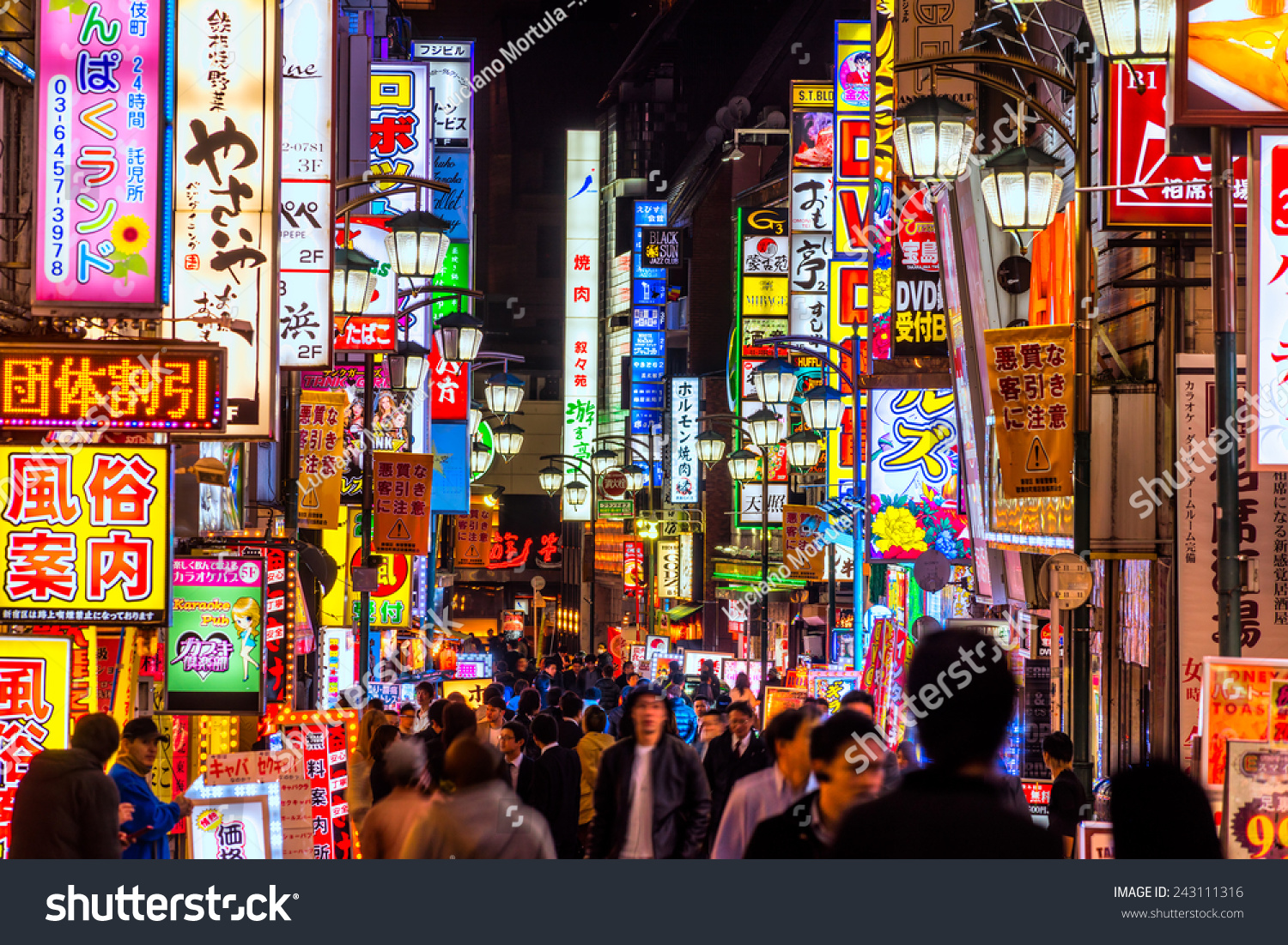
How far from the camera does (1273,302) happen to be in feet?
27.2

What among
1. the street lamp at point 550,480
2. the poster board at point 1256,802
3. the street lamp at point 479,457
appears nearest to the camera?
the poster board at point 1256,802

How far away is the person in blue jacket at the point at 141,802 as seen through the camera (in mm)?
10062

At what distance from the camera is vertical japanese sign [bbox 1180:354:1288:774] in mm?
11508

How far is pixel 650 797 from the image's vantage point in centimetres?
908

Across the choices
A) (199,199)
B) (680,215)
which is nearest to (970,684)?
(199,199)

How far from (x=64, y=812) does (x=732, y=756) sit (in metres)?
6.29

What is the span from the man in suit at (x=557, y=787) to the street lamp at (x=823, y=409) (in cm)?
1373

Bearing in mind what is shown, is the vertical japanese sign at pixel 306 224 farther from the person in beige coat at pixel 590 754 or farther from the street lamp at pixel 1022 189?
the street lamp at pixel 1022 189

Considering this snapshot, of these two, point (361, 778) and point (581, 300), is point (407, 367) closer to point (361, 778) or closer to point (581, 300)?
point (361, 778)

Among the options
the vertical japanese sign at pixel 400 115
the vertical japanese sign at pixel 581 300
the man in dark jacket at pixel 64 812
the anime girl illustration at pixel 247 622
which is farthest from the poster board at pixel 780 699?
the vertical japanese sign at pixel 581 300

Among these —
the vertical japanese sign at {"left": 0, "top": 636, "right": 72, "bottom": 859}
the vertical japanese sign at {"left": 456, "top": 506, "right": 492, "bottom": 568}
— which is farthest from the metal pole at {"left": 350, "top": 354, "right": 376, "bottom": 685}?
the vertical japanese sign at {"left": 456, "top": 506, "right": 492, "bottom": 568}

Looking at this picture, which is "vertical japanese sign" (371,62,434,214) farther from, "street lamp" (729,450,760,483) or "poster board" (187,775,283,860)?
"poster board" (187,775,283,860)

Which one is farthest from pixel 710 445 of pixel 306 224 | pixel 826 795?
pixel 826 795

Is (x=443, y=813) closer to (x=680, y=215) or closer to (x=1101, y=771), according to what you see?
(x=1101, y=771)
